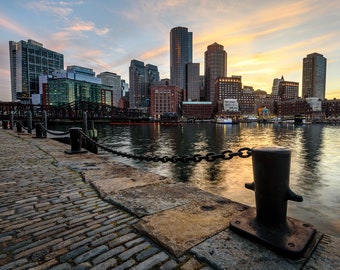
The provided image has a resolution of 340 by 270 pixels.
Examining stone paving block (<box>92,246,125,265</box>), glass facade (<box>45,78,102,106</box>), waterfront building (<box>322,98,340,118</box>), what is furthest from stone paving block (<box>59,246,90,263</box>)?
waterfront building (<box>322,98,340,118</box>)

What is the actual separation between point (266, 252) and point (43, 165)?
7195 mm

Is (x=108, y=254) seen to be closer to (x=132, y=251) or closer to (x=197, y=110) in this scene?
(x=132, y=251)

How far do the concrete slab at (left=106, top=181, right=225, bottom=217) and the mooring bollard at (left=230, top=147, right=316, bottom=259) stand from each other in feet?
4.34

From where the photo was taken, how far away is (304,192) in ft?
33.9

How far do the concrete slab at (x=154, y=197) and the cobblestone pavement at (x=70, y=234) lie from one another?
0.19 m

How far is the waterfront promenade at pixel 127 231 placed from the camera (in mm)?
2172

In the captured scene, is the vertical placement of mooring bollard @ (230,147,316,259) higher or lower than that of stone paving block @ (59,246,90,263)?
higher

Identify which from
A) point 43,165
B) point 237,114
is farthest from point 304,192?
point 237,114

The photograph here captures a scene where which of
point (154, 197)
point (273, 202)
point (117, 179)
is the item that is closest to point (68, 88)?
point (117, 179)

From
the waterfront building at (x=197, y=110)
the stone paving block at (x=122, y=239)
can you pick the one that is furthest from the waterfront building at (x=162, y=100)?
the stone paving block at (x=122, y=239)

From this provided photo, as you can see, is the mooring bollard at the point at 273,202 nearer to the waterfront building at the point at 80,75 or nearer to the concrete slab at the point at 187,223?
the concrete slab at the point at 187,223

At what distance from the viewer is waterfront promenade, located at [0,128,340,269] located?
2172 mm

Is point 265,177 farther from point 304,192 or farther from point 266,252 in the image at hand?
point 304,192

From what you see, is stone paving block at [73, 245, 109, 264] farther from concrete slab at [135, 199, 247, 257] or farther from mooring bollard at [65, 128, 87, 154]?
mooring bollard at [65, 128, 87, 154]
